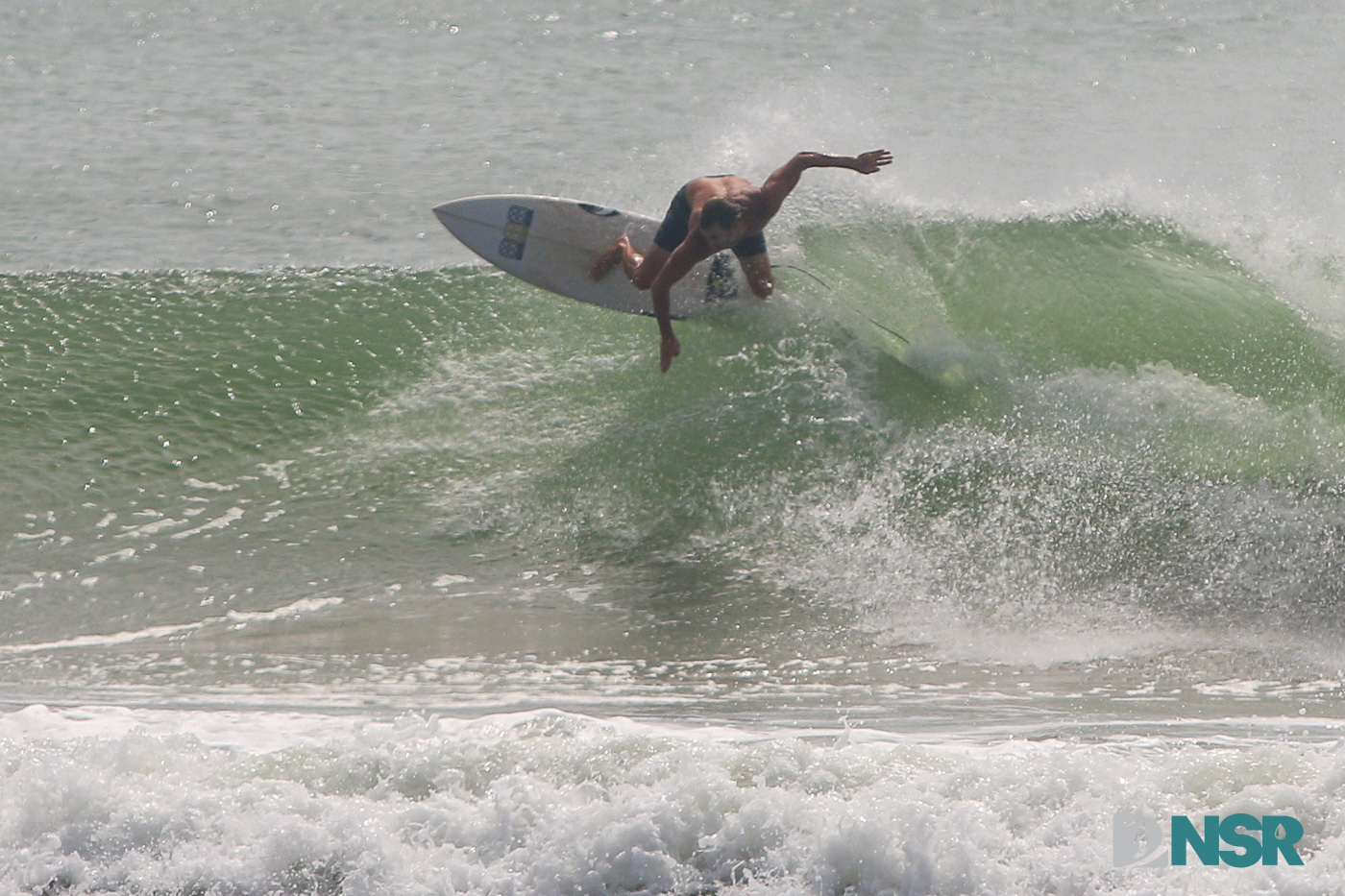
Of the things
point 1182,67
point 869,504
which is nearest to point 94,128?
point 869,504

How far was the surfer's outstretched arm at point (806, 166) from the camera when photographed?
5301 mm

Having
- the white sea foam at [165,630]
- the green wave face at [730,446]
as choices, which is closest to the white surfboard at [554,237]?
the green wave face at [730,446]

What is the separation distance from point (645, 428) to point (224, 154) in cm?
618

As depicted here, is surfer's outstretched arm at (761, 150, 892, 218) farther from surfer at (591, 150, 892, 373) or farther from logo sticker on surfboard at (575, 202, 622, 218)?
logo sticker on surfboard at (575, 202, 622, 218)

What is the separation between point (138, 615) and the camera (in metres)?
4.97

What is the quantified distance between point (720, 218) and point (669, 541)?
1439mm

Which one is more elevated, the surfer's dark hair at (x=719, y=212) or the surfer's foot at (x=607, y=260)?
the surfer's dark hair at (x=719, y=212)

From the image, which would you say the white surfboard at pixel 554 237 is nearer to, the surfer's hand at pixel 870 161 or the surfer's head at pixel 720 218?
the surfer's head at pixel 720 218

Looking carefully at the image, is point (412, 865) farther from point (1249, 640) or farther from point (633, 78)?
point (633, 78)

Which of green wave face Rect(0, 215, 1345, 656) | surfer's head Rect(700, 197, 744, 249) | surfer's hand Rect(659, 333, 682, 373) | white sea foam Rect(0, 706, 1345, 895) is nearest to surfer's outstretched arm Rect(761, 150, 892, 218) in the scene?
surfer's head Rect(700, 197, 744, 249)

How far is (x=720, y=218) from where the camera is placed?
5555 millimetres

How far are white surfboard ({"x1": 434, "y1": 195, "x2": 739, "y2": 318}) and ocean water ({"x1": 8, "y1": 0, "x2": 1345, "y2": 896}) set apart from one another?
312 mm

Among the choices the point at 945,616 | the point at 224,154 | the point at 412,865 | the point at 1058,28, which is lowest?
the point at 412,865

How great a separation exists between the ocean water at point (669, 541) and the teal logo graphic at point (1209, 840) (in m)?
0.05
